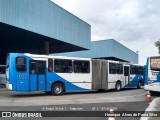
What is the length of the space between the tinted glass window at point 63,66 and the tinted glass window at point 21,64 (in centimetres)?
249

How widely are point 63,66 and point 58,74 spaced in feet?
2.54

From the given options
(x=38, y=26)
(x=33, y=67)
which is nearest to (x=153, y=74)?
(x=33, y=67)

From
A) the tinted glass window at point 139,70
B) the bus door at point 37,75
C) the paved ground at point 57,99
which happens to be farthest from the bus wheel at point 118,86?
the bus door at point 37,75

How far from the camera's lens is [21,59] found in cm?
2078

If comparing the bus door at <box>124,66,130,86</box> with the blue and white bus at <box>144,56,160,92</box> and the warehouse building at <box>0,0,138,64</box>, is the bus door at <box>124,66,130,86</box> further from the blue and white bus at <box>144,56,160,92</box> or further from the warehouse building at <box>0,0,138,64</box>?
the warehouse building at <box>0,0,138,64</box>

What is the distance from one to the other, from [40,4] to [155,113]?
20542 mm

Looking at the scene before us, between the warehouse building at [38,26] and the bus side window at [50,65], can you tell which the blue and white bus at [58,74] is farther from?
the warehouse building at [38,26]

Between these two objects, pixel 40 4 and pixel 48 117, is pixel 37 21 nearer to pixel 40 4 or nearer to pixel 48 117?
pixel 40 4

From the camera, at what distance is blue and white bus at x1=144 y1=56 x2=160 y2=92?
23386 millimetres

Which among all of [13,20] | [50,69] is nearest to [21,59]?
[50,69]

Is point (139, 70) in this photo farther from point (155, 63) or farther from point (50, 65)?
point (50, 65)

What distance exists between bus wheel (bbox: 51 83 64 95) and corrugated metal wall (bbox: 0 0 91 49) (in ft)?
24.1

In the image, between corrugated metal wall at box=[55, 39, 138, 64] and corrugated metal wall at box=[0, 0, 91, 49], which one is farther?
corrugated metal wall at box=[55, 39, 138, 64]

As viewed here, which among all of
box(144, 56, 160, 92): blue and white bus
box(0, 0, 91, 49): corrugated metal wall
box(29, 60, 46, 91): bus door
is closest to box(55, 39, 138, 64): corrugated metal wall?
box(0, 0, 91, 49): corrugated metal wall
